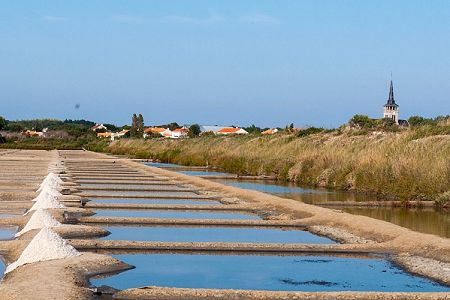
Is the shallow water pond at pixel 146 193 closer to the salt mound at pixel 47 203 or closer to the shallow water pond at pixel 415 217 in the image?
the salt mound at pixel 47 203

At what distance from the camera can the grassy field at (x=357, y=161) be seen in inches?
890

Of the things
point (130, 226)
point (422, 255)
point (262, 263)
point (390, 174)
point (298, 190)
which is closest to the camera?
point (262, 263)

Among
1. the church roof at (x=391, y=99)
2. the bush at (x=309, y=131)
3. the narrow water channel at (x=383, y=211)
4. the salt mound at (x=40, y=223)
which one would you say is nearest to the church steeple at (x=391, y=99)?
the church roof at (x=391, y=99)

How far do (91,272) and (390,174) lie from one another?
54.4 feet

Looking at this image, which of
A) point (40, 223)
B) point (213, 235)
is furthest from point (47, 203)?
point (213, 235)

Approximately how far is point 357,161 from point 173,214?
12103mm

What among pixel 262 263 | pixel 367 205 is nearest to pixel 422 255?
pixel 262 263

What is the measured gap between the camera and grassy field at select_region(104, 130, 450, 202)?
22606 mm

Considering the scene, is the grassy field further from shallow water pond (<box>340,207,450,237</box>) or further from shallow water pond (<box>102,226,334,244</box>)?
shallow water pond (<box>102,226,334,244</box>)

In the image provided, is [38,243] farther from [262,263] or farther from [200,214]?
[200,214]

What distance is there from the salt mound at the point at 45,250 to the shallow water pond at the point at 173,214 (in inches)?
270

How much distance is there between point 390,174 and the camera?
24.9 meters

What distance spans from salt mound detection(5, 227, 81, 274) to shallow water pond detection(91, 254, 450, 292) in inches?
34.4

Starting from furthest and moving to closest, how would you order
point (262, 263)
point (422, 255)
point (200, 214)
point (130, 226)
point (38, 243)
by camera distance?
1. point (200, 214)
2. point (130, 226)
3. point (422, 255)
4. point (262, 263)
5. point (38, 243)
